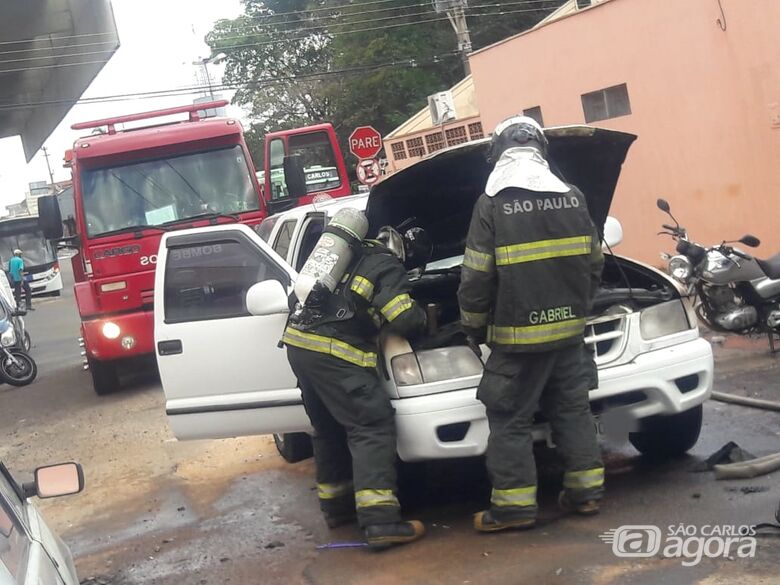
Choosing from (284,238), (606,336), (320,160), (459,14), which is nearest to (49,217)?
(320,160)

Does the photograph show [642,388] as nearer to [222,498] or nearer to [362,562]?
[362,562]

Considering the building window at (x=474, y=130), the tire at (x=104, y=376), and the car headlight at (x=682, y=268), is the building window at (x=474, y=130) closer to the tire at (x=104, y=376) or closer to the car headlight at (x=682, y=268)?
the tire at (x=104, y=376)

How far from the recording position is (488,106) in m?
16.7

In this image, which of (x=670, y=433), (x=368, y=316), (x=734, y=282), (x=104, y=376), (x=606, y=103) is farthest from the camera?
(x=606, y=103)

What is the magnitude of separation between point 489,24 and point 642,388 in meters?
34.2

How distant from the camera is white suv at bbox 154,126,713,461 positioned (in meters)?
5.05

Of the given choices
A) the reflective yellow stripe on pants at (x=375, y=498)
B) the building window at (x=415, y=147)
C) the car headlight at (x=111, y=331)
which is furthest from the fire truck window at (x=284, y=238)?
the building window at (x=415, y=147)

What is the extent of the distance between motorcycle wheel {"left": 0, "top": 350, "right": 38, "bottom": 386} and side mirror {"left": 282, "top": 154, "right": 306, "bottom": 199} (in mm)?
4945

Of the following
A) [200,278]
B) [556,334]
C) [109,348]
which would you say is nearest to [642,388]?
[556,334]

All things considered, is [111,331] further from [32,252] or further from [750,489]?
[32,252]

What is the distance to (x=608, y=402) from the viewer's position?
Answer: 5.14 metres

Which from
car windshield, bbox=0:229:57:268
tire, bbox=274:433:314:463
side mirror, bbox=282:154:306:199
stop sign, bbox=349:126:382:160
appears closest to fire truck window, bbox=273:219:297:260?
tire, bbox=274:433:314:463

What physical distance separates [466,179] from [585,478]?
1.71 metres

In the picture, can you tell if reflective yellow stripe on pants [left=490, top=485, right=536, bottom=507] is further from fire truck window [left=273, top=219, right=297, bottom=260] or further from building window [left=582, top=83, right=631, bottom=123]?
building window [left=582, top=83, right=631, bottom=123]
